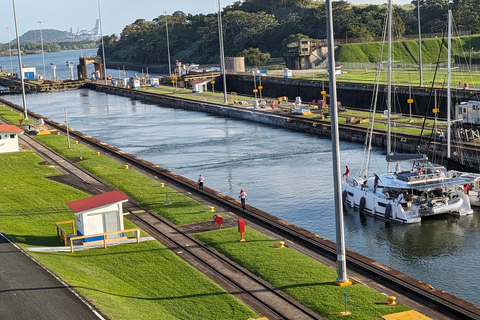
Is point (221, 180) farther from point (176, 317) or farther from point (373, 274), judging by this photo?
point (176, 317)

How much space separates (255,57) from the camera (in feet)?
525

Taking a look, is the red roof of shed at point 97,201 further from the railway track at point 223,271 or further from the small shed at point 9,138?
the small shed at point 9,138

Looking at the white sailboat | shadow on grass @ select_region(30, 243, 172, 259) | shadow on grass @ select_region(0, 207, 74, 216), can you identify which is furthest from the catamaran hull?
shadow on grass @ select_region(0, 207, 74, 216)

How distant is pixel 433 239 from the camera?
36.3 metres

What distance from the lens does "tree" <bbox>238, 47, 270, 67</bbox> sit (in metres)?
160

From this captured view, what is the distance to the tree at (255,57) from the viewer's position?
15988cm

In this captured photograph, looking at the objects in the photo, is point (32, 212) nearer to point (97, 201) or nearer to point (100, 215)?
point (97, 201)

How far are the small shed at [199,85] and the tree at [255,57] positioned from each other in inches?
1124

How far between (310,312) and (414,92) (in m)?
60.8

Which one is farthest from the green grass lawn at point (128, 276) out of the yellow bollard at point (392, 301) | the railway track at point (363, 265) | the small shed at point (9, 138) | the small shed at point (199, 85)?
the small shed at point (199, 85)

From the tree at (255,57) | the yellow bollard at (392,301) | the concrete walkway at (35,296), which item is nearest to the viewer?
the concrete walkway at (35,296)

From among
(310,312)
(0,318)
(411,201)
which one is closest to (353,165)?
(411,201)

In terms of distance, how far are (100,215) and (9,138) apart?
3179 centimetres

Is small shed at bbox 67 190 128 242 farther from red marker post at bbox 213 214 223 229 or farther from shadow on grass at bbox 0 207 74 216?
shadow on grass at bbox 0 207 74 216
